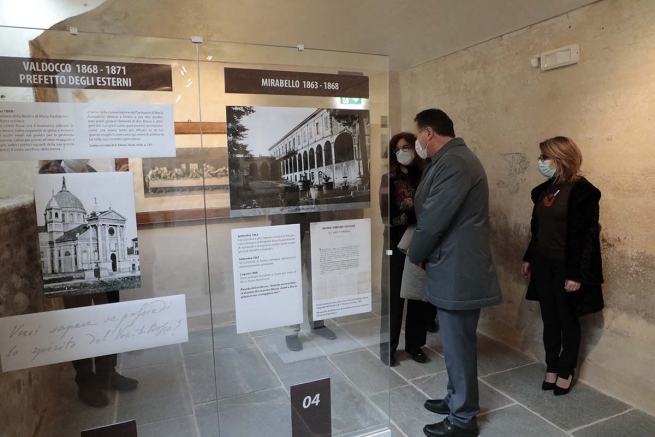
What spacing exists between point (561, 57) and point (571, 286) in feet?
4.91

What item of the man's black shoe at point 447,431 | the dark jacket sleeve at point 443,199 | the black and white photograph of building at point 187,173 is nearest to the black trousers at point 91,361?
the black and white photograph of building at point 187,173

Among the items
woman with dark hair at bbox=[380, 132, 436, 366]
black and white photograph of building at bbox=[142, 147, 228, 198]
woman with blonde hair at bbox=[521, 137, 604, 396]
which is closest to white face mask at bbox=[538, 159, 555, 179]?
woman with blonde hair at bbox=[521, 137, 604, 396]

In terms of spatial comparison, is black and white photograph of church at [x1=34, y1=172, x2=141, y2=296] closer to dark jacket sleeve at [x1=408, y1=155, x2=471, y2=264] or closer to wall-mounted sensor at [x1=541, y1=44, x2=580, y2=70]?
dark jacket sleeve at [x1=408, y1=155, x2=471, y2=264]

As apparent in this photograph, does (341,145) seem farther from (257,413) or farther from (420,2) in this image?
(420,2)

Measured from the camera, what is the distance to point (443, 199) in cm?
208

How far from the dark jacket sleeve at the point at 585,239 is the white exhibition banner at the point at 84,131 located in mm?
2285

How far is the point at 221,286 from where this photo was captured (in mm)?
1819

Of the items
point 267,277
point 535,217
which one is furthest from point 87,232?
point 535,217

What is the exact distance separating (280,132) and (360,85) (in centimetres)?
46

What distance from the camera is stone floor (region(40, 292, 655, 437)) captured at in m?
1.76

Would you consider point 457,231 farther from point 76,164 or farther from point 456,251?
point 76,164

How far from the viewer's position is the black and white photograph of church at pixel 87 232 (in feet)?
4.96

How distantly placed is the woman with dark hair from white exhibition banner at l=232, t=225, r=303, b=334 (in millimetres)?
1149

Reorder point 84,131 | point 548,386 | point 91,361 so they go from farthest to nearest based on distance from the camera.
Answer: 1. point 548,386
2. point 91,361
3. point 84,131
